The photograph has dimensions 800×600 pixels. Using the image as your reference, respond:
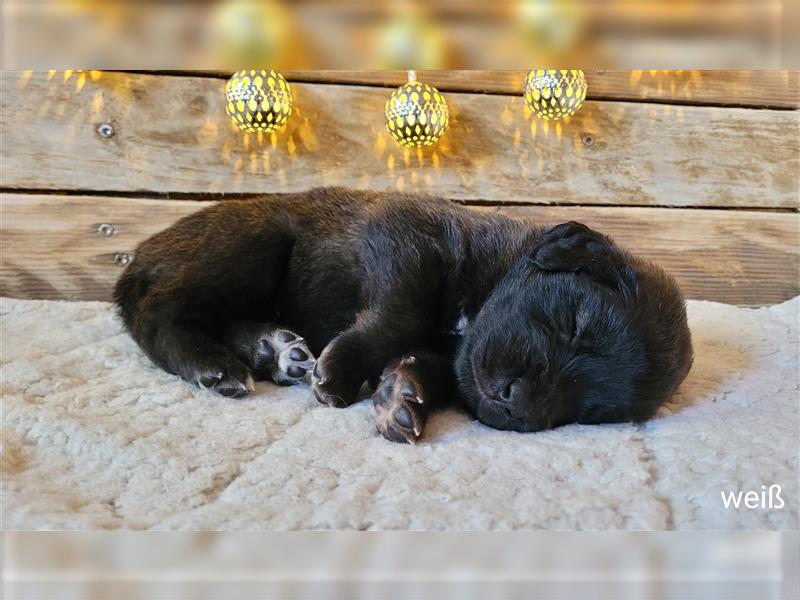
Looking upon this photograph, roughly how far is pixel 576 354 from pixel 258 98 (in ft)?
5.02

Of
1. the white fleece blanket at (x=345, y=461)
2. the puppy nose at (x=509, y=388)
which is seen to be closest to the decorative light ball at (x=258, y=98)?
the white fleece blanket at (x=345, y=461)

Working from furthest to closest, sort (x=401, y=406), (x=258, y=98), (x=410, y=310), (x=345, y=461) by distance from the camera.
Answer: (x=258, y=98), (x=410, y=310), (x=401, y=406), (x=345, y=461)

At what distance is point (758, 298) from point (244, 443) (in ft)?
8.78

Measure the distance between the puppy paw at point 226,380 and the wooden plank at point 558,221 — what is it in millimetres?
1289

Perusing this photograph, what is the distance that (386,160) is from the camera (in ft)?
9.58

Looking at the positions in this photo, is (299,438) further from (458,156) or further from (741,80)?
(741,80)

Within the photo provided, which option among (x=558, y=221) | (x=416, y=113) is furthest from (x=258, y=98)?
(x=558, y=221)

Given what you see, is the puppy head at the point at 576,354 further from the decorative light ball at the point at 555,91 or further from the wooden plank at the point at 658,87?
the wooden plank at the point at 658,87

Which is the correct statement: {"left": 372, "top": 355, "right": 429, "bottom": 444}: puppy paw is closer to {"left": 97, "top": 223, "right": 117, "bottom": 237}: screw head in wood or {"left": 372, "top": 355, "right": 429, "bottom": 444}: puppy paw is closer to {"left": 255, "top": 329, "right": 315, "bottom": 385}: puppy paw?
{"left": 255, "top": 329, "right": 315, "bottom": 385}: puppy paw

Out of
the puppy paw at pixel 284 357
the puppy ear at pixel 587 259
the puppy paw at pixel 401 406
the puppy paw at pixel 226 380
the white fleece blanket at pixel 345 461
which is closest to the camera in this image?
Answer: the white fleece blanket at pixel 345 461

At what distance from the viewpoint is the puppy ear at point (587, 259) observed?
1655 mm

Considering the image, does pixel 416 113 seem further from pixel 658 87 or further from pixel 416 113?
pixel 658 87

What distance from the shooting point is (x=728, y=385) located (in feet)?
6.41

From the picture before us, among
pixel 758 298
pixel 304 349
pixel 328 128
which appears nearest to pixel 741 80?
pixel 758 298
